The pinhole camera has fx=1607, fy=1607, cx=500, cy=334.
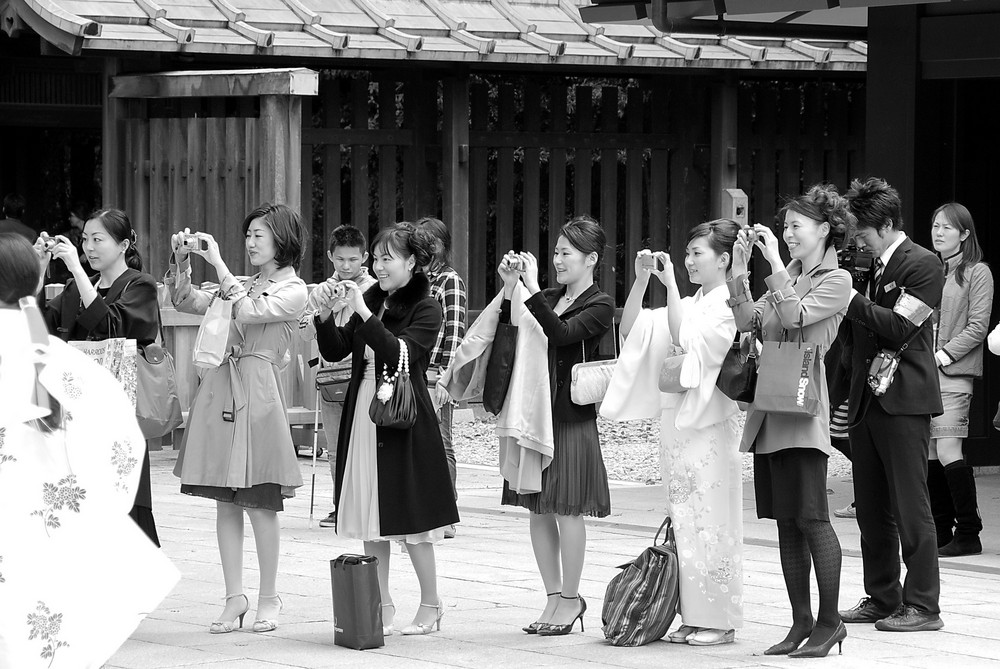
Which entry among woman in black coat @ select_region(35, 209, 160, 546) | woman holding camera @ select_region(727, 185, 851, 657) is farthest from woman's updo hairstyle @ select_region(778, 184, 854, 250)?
woman in black coat @ select_region(35, 209, 160, 546)

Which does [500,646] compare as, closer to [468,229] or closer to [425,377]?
[425,377]

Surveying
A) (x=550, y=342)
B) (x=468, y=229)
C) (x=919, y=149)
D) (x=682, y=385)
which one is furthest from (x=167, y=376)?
(x=468, y=229)

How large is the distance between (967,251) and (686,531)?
3.48 metres

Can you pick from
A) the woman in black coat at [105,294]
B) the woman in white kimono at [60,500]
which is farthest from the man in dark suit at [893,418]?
the woman in white kimono at [60,500]

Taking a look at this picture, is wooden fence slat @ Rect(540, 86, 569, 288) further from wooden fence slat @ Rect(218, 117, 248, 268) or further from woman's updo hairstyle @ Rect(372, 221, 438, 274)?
woman's updo hairstyle @ Rect(372, 221, 438, 274)

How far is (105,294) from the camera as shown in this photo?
6797mm

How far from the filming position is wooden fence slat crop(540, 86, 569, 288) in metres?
14.5

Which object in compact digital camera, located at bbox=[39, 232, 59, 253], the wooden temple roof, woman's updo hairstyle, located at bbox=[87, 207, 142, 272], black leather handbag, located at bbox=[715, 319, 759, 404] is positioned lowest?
black leather handbag, located at bbox=[715, 319, 759, 404]

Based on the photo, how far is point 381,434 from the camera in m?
6.60

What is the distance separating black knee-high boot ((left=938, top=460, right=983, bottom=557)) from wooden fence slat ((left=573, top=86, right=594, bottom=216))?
20.9 feet

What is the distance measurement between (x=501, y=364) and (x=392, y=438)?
1.92 feet

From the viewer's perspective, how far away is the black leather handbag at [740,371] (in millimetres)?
6336

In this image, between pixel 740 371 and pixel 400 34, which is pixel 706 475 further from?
pixel 400 34

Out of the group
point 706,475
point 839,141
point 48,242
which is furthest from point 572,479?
point 839,141
